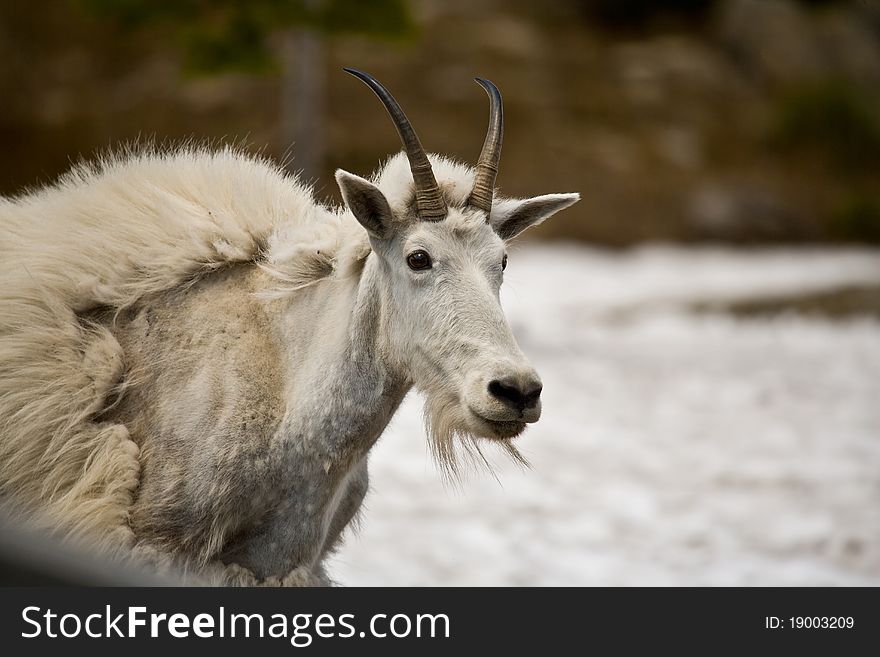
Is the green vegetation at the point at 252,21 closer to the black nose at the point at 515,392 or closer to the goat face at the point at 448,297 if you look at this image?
the goat face at the point at 448,297

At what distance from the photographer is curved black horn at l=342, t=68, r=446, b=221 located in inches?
148

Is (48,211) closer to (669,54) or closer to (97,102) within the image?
(97,102)

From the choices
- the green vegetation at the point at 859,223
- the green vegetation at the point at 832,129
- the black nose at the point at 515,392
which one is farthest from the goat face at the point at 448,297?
the green vegetation at the point at 832,129

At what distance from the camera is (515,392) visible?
3.48m

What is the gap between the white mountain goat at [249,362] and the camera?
12.0ft

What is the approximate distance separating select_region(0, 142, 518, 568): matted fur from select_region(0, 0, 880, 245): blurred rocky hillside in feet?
43.4

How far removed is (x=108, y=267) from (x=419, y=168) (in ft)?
4.17

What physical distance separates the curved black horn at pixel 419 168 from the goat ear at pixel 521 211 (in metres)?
0.31

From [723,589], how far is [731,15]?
23154mm

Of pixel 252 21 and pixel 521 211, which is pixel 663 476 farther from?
pixel 252 21

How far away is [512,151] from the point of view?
2077 cm

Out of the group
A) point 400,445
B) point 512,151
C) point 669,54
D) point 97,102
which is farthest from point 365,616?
point 669,54

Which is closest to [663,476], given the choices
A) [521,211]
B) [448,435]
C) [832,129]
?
[521,211]

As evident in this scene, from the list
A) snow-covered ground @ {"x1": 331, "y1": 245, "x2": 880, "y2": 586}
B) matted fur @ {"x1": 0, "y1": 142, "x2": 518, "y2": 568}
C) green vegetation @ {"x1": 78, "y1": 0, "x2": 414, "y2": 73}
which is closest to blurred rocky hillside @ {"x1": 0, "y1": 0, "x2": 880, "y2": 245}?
green vegetation @ {"x1": 78, "y1": 0, "x2": 414, "y2": 73}
